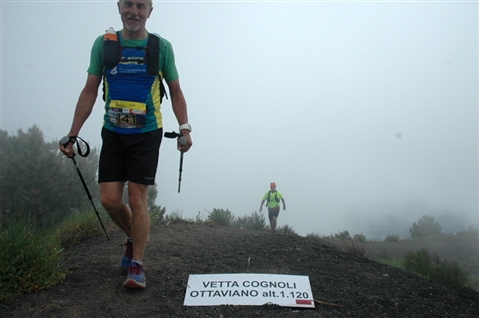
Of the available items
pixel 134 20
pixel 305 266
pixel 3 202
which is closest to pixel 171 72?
pixel 134 20

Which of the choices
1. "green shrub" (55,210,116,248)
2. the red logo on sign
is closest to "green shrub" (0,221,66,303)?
"green shrub" (55,210,116,248)

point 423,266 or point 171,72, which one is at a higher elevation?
point 171,72

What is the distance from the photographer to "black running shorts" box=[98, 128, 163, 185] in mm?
3227

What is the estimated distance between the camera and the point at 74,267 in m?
3.71

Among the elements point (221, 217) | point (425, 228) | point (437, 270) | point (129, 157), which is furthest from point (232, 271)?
point (425, 228)

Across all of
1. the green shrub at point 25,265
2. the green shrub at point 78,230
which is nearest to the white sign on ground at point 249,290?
the green shrub at point 25,265

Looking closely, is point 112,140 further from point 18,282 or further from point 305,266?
point 305,266

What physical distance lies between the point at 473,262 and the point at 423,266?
8.02 m

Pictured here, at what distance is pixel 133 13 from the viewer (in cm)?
323

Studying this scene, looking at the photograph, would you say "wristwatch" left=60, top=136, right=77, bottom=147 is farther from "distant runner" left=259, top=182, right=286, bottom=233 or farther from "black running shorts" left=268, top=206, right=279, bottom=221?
"black running shorts" left=268, top=206, right=279, bottom=221

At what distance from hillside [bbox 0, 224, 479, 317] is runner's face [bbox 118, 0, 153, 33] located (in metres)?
2.09

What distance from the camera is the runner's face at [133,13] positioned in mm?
3242

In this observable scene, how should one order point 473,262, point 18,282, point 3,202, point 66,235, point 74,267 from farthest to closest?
point 3,202 → point 473,262 → point 66,235 → point 74,267 → point 18,282

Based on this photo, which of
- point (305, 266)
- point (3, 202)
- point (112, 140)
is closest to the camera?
point (112, 140)
